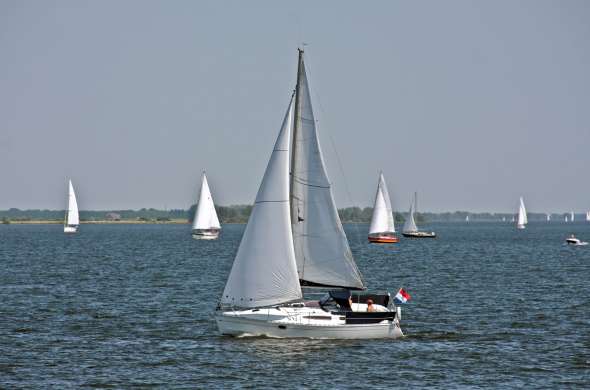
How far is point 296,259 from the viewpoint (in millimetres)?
45156

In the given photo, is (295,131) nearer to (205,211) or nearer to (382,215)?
(382,215)

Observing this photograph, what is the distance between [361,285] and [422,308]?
16414 mm

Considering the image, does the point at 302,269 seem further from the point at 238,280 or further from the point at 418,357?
the point at 418,357

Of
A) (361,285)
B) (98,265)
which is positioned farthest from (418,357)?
(98,265)

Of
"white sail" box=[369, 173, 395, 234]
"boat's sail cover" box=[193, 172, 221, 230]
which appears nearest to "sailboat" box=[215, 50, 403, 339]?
"white sail" box=[369, 173, 395, 234]

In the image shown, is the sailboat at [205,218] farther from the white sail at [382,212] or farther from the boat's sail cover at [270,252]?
the boat's sail cover at [270,252]

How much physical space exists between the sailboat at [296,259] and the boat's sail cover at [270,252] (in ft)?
0.14

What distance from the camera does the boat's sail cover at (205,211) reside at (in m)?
168

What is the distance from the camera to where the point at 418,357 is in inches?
1677

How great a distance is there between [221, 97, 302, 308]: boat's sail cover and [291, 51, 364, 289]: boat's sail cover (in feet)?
1.90

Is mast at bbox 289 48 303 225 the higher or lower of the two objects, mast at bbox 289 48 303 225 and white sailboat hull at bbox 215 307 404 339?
the higher

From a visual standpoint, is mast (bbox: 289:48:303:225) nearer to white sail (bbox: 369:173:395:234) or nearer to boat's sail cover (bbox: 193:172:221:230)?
white sail (bbox: 369:173:395:234)

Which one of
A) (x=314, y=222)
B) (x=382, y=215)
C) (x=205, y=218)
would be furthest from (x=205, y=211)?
(x=314, y=222)

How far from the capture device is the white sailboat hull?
145 ft
